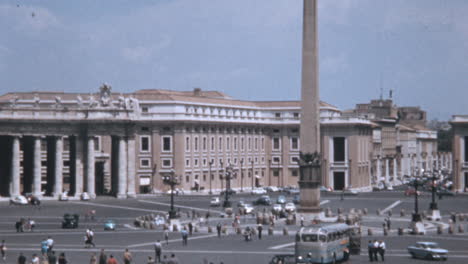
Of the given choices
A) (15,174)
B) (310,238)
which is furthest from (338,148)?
(310,238)

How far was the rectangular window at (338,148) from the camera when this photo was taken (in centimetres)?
11109

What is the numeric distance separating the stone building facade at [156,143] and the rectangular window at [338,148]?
106mm

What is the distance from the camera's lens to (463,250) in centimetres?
4622

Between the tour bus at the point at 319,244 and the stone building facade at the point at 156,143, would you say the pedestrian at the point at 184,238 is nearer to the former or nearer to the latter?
the tour bus at the point at 319,244

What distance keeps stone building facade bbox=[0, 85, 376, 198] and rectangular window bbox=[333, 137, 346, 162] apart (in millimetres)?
106

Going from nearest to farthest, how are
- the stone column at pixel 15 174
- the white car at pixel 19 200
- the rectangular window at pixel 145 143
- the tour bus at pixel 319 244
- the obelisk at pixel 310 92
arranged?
1. the tour bus at pixel 319 244
2. the obelisk at pixel 310 92
3. the white car at pixel 19 200
4. the stone column at pixel 15 174
5. the rectangular window at pixel 145 143

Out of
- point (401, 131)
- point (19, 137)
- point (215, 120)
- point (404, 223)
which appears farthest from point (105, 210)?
point (401, 131)

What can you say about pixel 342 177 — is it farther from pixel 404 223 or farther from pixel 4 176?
pixel 404 223

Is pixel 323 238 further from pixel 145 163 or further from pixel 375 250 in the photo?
pixel 145 163

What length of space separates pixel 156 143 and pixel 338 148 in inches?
894

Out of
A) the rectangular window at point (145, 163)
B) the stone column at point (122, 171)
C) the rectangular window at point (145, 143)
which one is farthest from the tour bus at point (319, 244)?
the rectangular window at point (145, 143)

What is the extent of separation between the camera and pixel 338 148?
111562 millimetres

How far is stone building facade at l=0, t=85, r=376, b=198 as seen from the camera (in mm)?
82875

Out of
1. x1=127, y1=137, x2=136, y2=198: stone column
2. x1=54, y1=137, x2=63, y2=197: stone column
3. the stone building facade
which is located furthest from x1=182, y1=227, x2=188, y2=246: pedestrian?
x1=127, y1=137, x2=136, y2=198: stone column
